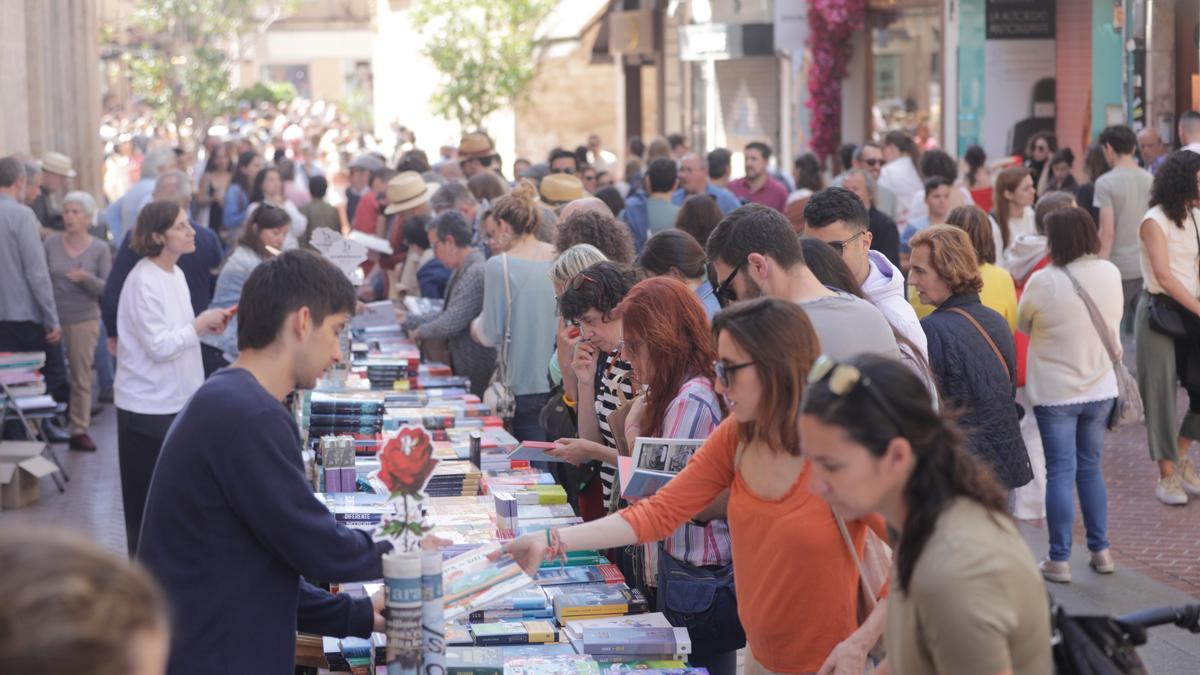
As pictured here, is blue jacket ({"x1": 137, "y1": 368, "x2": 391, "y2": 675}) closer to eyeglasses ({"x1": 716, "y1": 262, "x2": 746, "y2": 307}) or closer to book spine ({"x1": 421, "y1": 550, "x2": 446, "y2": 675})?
book spine ({"x1": 421, "y1": 550, "x2": 446, "y2": 675})

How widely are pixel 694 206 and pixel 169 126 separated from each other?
3726cm

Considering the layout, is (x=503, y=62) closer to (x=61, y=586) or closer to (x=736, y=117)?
(x=736, y=117)

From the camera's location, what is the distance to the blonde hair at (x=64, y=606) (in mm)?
1507

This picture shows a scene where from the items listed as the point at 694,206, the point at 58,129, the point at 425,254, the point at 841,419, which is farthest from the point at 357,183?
the point at 841,419

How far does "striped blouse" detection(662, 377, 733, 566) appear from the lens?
14.6 feet

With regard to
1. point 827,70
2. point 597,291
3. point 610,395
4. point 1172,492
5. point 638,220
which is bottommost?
point 1172,492

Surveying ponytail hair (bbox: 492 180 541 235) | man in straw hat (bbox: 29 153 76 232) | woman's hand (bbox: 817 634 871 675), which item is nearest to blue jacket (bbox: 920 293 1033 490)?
ponytail hair (bbox: 492 180 541 235)

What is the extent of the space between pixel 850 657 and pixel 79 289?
31.4 ft

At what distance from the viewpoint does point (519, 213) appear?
8.13m

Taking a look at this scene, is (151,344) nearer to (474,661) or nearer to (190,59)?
(474,661)

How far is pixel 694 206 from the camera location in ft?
29.7

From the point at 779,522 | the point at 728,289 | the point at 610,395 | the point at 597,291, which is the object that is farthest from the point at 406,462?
the point at 610,395

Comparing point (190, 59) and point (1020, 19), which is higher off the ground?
point (190, 59)

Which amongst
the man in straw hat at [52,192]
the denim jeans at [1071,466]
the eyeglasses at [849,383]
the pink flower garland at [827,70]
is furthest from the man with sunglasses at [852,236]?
the pink flower garland at [827,70]
